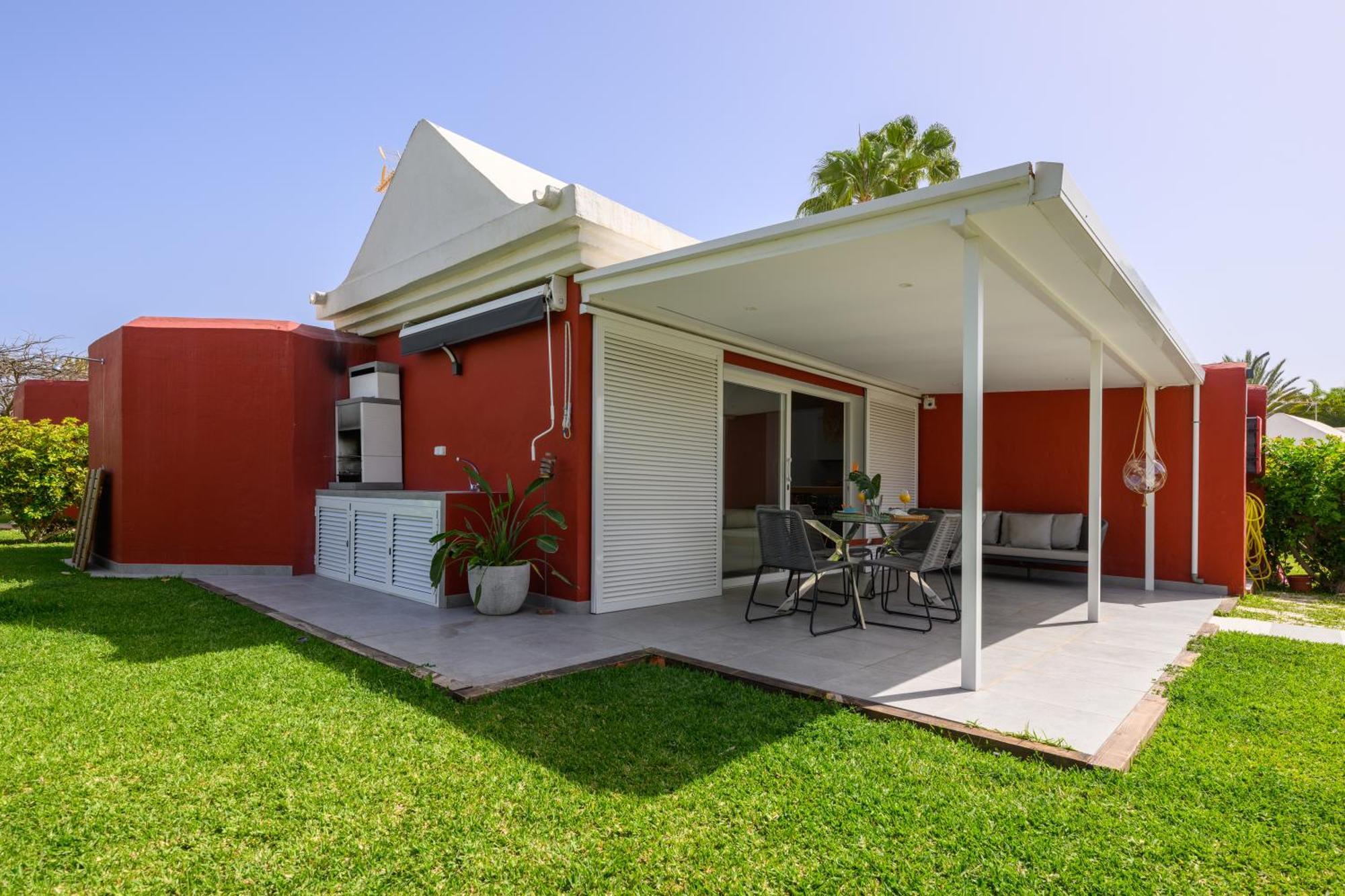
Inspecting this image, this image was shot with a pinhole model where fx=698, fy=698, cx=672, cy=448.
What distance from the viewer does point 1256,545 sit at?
8281 mm

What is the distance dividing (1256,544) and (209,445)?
475 inches

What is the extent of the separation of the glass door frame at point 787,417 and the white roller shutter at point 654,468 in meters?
0.31

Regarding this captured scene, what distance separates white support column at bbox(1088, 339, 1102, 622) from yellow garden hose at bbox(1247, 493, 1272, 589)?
378 cm

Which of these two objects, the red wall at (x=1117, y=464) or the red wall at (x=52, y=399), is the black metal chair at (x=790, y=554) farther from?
the red wall at (x=52, y=399)

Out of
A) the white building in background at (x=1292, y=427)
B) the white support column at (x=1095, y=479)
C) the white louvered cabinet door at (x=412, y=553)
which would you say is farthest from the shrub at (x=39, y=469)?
the white building in background at (x=1292, y=427)

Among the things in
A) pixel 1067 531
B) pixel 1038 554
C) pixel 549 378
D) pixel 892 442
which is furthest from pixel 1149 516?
pixel 549 378

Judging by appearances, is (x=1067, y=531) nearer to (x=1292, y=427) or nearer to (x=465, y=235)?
(x=465, y=235)

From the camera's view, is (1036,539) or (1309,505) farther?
(1036,539)

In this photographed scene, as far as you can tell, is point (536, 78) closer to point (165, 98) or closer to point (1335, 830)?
point (165, 98)

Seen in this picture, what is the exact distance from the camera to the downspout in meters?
7.93

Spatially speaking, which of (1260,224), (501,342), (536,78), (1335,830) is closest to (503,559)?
(501,342)

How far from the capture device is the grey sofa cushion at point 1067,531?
8.62 m

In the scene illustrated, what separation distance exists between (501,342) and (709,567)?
9.49ft

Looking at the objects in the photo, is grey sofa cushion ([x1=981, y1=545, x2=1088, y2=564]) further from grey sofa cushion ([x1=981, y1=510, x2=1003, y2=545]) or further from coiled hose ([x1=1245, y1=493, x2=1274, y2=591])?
coiled hose ([x1=1245, y1=493, x2=1274, y2=591])
